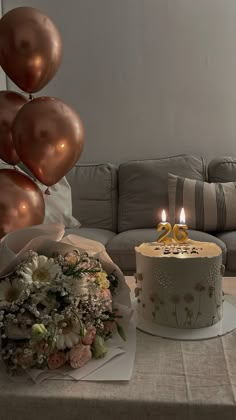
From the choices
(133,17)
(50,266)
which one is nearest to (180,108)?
(133,17)

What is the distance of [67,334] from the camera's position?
716 millimetres

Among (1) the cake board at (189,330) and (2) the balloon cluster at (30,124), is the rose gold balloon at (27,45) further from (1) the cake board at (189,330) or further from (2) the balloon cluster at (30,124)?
(1) the cake board at (189,330)

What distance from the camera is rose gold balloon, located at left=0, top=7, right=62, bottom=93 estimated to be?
110 cm

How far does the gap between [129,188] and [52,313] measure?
1.91m

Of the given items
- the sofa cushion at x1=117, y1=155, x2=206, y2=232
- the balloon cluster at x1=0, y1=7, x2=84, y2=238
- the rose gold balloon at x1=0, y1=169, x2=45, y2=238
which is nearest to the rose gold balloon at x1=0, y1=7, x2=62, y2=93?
the balloon cluster at x1=0, y1=7, x2=84, y2=238

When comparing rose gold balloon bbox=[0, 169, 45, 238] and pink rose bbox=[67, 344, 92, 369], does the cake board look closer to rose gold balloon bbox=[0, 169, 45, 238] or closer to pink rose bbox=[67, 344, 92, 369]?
pink rose bbox=[67, 344, 92, 369]

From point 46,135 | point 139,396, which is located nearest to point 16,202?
point 46,135

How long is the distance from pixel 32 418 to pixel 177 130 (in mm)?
2385

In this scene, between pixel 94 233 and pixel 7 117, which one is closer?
pixel 7 117

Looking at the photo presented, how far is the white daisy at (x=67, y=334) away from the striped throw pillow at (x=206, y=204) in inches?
66.7

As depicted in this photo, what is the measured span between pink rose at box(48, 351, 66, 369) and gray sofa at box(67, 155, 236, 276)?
1.66m

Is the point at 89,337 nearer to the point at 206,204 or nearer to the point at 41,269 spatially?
the point at 41,269

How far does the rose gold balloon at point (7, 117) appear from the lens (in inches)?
44.8

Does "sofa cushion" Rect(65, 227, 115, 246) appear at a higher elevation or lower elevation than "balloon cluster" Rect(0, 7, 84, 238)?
lower
